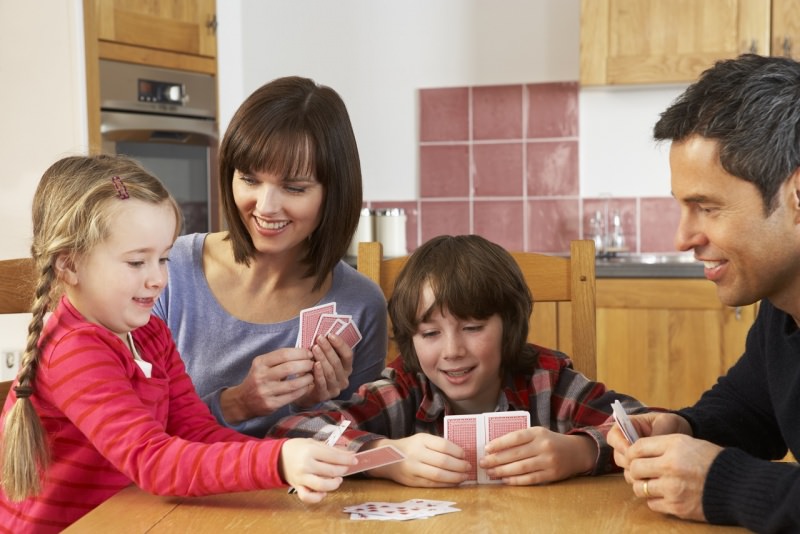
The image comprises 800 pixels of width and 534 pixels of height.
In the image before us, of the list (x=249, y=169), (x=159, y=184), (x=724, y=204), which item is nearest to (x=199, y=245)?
(x=249, y=169)

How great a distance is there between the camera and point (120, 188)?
1.47 meters

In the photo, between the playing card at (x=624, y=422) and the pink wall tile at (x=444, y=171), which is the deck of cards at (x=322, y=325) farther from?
the pink wall tile at (x=444, y=171)

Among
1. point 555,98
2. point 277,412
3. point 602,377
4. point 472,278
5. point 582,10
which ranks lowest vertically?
point 602,377

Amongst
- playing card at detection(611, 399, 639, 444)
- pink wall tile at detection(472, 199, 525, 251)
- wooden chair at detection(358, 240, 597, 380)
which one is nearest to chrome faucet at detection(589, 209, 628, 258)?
pink wall tile at detection(472, 199, 525, 251)

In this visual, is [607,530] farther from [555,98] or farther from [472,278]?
[555,98]

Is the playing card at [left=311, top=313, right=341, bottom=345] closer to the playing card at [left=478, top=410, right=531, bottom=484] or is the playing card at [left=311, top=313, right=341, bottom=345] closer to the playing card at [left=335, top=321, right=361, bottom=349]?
the playing card at [left=335, top=321, right=361, bottom=349]

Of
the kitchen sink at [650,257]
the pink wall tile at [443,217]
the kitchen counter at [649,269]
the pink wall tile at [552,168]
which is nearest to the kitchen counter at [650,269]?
the kitchen counter at [649,269]

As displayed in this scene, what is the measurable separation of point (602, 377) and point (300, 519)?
2.66m

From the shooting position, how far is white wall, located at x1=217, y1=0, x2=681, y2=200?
170 inches

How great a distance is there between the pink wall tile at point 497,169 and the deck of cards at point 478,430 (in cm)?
299

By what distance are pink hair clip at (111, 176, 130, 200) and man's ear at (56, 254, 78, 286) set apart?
116 mm

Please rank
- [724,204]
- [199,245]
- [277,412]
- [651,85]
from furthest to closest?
[651,85] → [199,245] → [277,412] → [724,204]

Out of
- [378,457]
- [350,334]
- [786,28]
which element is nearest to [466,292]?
[350,334]

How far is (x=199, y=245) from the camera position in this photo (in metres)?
2.11
